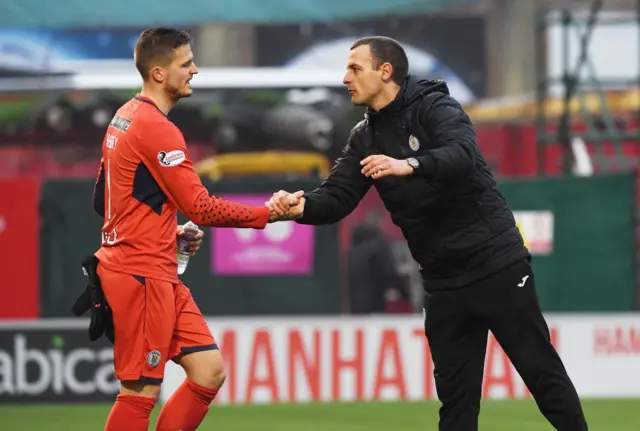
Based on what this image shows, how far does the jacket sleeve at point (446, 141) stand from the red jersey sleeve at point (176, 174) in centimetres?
97

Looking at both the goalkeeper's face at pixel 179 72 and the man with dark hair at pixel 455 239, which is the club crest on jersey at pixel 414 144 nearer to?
the man with dark hair at pixel 455 239

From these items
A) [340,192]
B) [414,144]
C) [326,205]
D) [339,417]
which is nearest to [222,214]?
[326,205]

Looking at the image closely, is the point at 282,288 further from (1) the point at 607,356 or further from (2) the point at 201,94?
(2) the point at 201,94

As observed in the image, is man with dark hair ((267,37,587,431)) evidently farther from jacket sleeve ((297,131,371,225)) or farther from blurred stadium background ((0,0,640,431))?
blurred stadium background ((0,0,640,431))

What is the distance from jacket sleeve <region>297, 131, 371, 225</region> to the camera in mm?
7180

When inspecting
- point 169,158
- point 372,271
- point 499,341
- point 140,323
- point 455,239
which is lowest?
point 372,271

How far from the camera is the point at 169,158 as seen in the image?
6.50 meters

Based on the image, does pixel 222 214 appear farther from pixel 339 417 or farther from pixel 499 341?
pixel 339 417

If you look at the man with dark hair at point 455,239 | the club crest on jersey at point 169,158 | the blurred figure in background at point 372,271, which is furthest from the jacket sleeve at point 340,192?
the blurred figure in background at point 372,271

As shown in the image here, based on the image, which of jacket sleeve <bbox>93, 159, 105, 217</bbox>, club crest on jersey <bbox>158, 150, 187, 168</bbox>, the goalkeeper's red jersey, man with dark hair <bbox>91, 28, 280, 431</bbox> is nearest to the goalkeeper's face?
man with dark hair <bbox>91, 28, 280, 431</bbox>

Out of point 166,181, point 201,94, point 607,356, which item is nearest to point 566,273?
point 607,356

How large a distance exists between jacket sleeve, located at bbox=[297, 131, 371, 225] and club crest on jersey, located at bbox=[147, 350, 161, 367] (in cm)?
107

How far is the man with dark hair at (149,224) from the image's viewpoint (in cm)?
654

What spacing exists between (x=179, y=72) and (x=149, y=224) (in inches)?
28.2
